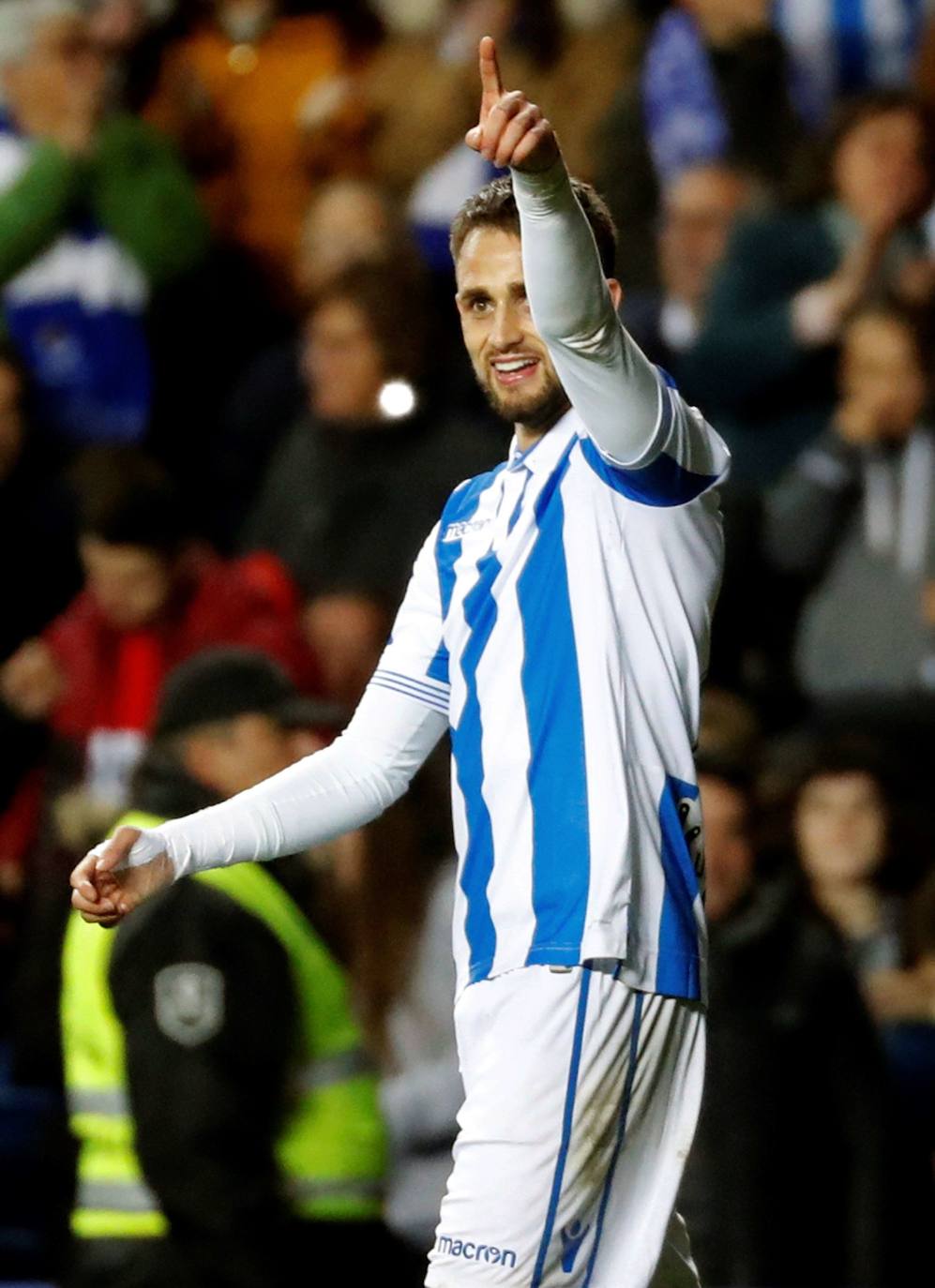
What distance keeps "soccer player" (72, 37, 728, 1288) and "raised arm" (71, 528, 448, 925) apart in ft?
0.07

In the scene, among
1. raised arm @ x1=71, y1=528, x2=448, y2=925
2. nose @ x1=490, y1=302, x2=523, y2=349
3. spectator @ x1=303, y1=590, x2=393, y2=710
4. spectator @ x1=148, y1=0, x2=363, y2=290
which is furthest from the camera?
spectator @ x1=148, y1=0, x2=363, y2=290

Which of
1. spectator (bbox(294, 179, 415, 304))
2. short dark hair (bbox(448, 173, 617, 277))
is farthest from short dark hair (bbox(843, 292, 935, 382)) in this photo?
short dark hair (bbox(448, 173, 617, 277))

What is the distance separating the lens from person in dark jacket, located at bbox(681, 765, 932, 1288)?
17.9 ft

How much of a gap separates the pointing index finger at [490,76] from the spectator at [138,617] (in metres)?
3.44

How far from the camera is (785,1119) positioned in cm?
548

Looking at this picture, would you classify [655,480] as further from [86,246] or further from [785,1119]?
[86,246]

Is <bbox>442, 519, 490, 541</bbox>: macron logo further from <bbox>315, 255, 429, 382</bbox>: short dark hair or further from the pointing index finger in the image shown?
<bbox>315, 255, 429, 382</bbox>: short dark hair

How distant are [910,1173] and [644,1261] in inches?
104

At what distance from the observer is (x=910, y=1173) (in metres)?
5.59

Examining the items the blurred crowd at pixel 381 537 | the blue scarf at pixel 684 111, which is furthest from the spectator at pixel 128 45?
the blue scarf at pixel 684 111

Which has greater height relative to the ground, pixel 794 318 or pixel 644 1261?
pixel 794 318

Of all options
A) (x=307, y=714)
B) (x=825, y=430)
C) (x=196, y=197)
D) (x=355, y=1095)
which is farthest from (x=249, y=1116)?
(x=196, y=197)

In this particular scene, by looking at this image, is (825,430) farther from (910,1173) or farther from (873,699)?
(910,1173)

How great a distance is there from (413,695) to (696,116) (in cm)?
386
